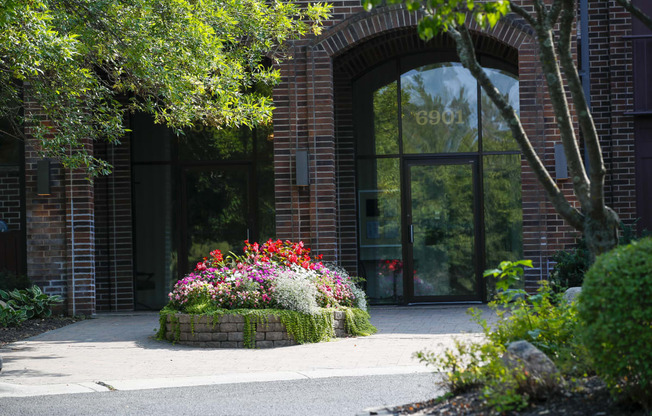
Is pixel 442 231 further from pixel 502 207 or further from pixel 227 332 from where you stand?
pixel 227 332

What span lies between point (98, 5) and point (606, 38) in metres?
8.72

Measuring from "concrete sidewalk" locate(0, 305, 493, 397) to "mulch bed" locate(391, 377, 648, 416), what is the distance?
1.60 m

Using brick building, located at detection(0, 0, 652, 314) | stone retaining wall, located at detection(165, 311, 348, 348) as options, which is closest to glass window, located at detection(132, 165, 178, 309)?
brick building, located at detection(0, 0, 652, 314)

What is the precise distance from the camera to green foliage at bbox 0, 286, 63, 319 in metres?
12.9

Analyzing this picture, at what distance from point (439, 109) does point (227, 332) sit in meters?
6.54

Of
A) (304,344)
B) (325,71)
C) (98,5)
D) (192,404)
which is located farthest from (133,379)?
(325,71)

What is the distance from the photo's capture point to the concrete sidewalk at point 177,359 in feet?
25.9

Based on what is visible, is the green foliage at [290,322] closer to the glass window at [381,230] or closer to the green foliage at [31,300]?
the green foliage at [31,300]

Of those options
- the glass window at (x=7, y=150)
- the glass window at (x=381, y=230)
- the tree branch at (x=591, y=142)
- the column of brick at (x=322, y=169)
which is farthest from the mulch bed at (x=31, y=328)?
the tree branch at (x=591, y=142)

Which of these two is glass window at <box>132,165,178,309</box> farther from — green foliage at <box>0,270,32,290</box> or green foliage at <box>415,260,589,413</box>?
green foliage at <box>415,260,589,413</box>

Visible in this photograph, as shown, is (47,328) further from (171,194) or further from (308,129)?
(308,129)

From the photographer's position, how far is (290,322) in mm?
10031

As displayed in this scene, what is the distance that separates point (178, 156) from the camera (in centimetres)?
1519

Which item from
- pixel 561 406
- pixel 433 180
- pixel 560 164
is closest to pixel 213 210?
pixel 433 180
